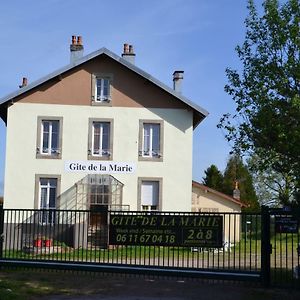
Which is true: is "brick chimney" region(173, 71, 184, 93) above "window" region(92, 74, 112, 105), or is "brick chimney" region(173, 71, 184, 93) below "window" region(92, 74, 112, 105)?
above

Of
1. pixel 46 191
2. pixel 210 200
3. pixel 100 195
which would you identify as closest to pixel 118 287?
pixel 100 195

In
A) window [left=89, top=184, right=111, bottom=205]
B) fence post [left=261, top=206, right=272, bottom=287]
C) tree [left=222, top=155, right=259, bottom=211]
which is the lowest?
fence post [left=261, top=206, right=272, bottom=287]

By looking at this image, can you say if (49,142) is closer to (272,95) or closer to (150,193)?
(150,193)

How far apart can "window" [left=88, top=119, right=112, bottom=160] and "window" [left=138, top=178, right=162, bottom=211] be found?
2222mm

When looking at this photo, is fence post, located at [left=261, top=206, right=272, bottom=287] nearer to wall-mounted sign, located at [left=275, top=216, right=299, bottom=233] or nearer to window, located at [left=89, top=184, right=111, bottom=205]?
wall-mounted sign, located at [left=275, top=216, right=299, bottom=233]

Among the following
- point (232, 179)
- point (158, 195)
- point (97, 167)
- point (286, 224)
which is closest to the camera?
point (286, 224)

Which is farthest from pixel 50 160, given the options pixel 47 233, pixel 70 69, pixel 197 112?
pixel 47 233

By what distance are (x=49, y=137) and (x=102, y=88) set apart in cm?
374

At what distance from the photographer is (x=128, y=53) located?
3191cm

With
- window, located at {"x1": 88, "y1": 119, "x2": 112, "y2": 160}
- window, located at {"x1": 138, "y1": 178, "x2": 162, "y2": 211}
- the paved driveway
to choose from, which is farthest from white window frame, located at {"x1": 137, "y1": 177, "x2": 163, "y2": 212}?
the paved driveway

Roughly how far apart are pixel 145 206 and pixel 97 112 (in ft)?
17.9

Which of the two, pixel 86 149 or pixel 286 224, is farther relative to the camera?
pixel 86 149

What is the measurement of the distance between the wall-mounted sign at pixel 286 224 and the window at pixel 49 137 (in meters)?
18.9

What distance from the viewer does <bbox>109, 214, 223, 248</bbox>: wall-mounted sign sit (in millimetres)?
14055
